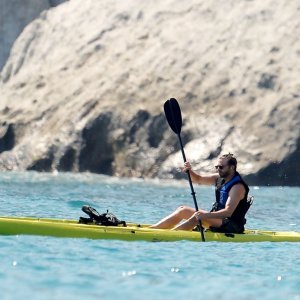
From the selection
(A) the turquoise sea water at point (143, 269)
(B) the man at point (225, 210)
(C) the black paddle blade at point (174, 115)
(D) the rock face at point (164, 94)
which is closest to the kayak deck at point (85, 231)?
(A) the turquoise sea water at point (143, 269)

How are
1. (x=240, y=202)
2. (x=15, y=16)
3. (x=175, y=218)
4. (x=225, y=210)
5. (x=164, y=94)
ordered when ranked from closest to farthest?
(x=225, y=210) < (x=240, y=202) < (x=175, y=218) < (x=164, y=94) < (x=15, y=16)

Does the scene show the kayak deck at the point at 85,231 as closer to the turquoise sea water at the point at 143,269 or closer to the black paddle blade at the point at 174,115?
the turquoise sea water at the point at 143,269

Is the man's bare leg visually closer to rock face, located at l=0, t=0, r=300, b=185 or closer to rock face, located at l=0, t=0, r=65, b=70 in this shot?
rock face, located at l=0, t=0, r=300, b=185

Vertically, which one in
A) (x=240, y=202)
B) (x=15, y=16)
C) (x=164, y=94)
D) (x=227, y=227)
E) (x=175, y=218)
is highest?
(x=15, y=16)

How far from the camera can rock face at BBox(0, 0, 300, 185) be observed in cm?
3319

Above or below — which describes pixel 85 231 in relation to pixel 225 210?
below

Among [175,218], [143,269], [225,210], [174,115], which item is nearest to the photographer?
[143,269]

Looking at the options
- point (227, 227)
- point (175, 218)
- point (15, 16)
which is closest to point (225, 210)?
point (227, 227)

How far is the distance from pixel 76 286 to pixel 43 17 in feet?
114

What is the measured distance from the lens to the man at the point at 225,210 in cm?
1433

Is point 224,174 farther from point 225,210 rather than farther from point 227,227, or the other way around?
point 227,227

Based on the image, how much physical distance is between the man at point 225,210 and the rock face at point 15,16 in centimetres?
3285

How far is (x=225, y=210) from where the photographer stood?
14336 mm

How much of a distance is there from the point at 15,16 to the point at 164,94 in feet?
45.1
